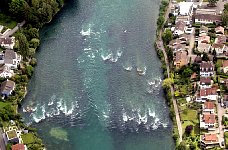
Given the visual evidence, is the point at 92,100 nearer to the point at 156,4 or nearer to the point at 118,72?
the point at 118,72

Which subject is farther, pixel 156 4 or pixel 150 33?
pixel 156 4

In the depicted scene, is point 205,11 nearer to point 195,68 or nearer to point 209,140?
→ point 195,68

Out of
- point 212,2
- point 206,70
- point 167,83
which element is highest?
point 212,2

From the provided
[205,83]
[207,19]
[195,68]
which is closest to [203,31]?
[207,19]

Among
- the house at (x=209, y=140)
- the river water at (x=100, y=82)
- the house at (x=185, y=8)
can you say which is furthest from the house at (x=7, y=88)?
the house at (x=185, y=8)

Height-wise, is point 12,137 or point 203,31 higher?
point 203,31

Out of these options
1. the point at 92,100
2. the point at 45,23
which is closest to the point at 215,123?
the point at 92,100

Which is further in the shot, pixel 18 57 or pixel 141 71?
pixel 18 57
